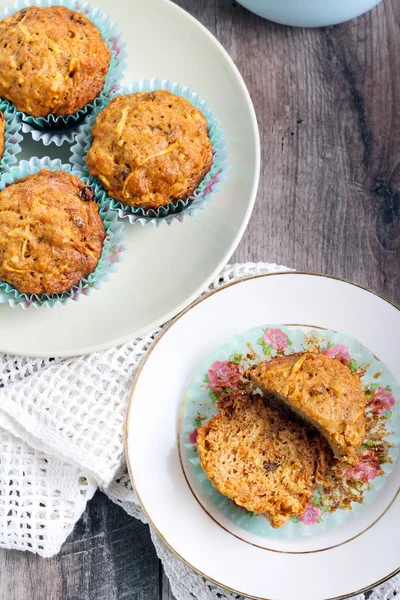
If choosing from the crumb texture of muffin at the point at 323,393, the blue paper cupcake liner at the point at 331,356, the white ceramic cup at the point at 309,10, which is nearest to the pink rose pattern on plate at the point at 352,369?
the blue paper cupcake liner at the point at 331,356

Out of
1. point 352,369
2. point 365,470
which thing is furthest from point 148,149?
point 365,470

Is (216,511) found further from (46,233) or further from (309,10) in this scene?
(309,10)

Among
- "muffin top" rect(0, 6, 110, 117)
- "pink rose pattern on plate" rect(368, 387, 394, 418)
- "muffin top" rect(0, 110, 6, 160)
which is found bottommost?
"pink rose pattern on plate" rect(368, 387, 394, 418)

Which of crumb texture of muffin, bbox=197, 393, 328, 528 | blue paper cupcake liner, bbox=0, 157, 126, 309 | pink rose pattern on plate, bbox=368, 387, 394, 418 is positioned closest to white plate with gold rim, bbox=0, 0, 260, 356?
blue paper cupcake liner, bbox=0, 157, 126, 309

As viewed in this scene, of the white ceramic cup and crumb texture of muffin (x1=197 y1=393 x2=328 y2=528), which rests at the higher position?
the white ceramic cup

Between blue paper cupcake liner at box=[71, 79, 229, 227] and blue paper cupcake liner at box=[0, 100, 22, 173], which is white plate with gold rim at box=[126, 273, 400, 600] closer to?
blue paper cupcake liner at box=[71, 79, 229, 227]
